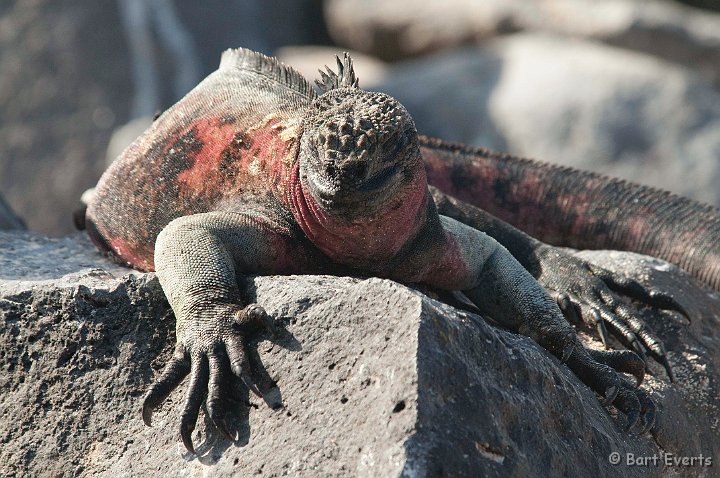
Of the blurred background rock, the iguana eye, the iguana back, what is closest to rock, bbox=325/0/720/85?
the blurred background rock

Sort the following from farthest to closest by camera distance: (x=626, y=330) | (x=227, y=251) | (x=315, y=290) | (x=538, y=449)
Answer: (x=626, y=330) < (x=227, y=251) < (x=315, y=290) < (x=538, y=449)

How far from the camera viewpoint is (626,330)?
398 centimetres

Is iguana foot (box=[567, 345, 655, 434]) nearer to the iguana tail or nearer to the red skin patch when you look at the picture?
the red skin patch

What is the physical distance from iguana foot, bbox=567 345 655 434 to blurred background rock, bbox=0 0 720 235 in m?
7.00

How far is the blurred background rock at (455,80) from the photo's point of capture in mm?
10570

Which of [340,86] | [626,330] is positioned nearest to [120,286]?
[340,86]

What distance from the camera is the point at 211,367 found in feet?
9.83

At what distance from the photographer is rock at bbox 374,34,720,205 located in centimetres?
1033

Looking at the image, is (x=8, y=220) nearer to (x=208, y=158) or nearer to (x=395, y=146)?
(x=208, y=158)

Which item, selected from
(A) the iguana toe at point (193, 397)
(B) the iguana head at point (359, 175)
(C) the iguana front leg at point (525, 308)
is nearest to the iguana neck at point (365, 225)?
(B) the iguana head at point (359, 175)

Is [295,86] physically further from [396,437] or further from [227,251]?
[396,437]

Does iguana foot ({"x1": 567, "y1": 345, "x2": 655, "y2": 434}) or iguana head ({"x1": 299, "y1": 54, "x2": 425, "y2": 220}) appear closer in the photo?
iguana head ({"x1": 299, "y1": 54, "x2": 425, "y2": 220})

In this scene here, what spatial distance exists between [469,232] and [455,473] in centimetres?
159

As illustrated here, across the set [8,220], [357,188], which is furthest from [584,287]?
[8,220]
